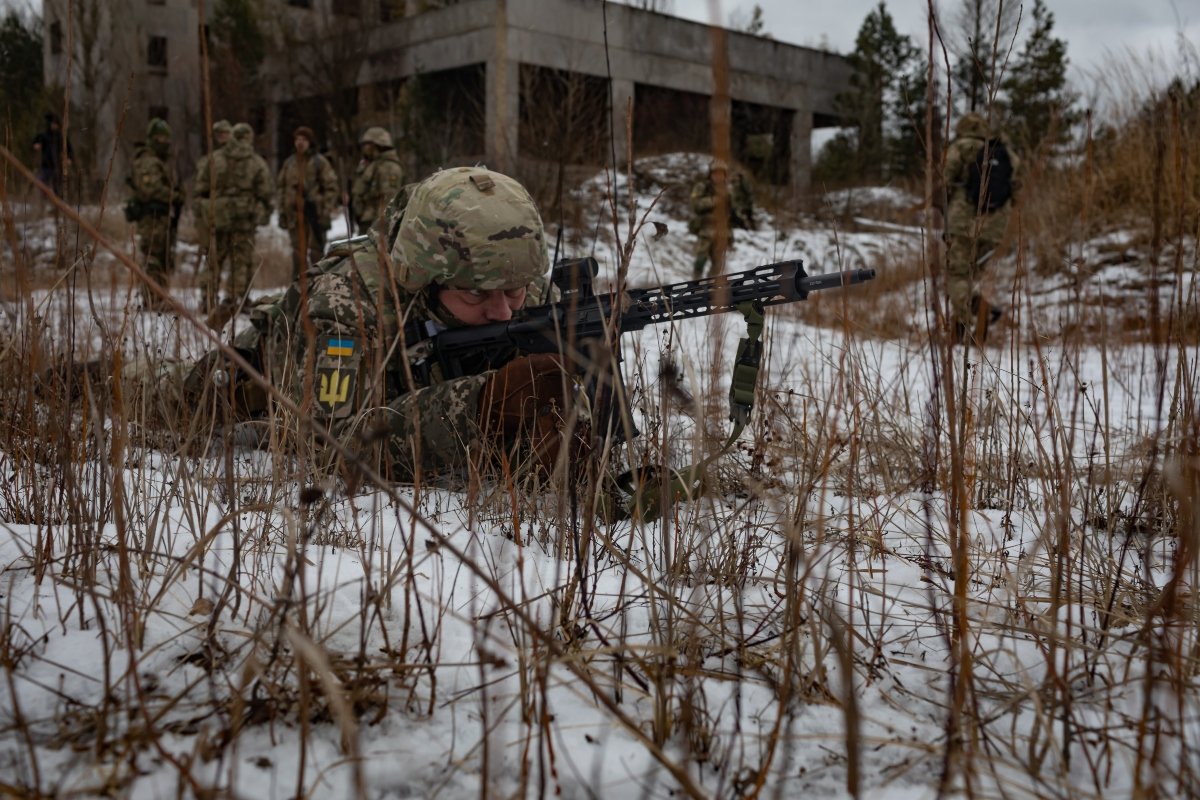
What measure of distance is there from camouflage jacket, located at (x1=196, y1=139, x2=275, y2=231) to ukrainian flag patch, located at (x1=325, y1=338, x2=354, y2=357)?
537cm

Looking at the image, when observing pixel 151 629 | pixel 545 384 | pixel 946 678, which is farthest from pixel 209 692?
pixel 545 384

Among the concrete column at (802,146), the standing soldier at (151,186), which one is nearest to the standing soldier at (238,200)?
the standing soldier at (151,186)

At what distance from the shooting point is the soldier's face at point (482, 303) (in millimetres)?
2250

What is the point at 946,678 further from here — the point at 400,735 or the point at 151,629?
the point at 151,629

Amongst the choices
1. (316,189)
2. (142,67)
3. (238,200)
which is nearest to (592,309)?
(238,200)

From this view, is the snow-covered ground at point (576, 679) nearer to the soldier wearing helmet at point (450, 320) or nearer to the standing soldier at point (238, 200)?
the soldier wearing helmet at point (450, 320)

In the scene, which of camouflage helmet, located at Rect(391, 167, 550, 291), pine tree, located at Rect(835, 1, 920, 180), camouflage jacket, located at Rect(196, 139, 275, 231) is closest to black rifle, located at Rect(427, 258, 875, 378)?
camouflage helmet, located at Rect(391, 167, 550, 291)

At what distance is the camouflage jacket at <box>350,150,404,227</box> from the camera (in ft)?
26.1

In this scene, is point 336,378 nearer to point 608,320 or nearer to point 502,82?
point 608,320

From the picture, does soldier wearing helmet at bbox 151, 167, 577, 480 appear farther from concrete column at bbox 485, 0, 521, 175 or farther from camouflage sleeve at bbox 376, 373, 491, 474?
concrete column at bbox 485, 0, 521, 175

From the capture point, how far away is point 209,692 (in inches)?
36.7

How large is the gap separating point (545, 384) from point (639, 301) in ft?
0.98

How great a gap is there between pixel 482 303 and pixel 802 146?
18.6 metres

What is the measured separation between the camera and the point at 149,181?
762cm
